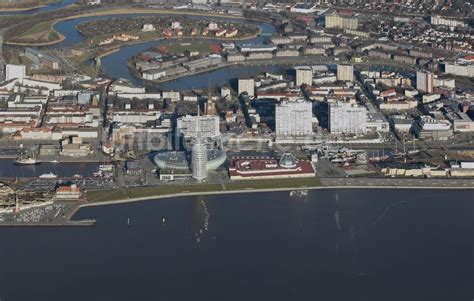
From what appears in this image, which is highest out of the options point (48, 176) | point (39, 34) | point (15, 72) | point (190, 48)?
point (39, 34)

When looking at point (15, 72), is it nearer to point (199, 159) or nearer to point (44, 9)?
point (199, 159)

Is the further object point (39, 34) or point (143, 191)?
point (39, 34)

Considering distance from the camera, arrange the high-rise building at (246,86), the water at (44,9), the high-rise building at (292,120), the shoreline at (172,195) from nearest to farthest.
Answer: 1. the shoreline at (172,195)
2. the high-rise building at (292,120)
3. the high-rise building at (246,86)
4. the water at (44,9)

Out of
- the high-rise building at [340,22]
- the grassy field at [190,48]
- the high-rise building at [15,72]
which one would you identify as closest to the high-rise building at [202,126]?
the high-rise building at [15,72]

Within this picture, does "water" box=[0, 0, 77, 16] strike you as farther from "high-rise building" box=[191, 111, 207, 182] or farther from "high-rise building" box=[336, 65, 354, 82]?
"high-rise building" box=[191, 111, 207, 182]

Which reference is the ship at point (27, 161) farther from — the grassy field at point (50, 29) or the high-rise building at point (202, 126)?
the grassy field at point (50, 29)

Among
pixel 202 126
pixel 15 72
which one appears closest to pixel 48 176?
pixel 202 126
